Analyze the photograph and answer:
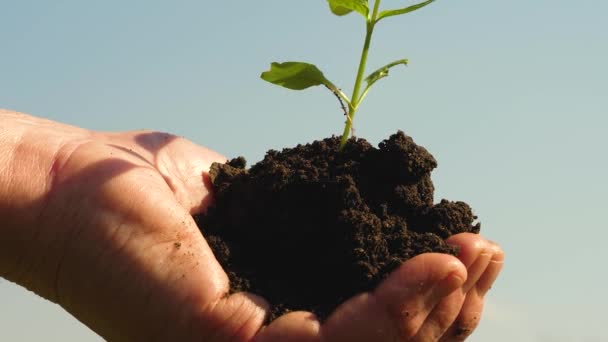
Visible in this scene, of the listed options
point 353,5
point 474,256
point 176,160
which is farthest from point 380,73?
point 176,160

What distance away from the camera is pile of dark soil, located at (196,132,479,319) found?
2.46m

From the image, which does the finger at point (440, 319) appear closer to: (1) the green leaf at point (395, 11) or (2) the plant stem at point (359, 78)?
(2) the plant stem at point (359, 78)

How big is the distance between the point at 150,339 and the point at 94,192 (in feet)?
2.05

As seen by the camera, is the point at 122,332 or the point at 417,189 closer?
the point at 122,332

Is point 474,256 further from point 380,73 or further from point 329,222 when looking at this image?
point 380,73

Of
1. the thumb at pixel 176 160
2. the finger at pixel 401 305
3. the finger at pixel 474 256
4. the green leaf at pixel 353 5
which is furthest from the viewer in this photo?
the thumb at pixel 176 160

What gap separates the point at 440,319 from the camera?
2.30 metres

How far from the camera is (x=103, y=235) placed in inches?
99.3

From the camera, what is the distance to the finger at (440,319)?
7.48 ft

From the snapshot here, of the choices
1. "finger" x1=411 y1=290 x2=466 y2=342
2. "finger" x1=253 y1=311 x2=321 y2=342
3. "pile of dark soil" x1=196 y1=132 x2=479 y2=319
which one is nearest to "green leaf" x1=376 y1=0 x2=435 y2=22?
"pile of dark soil" x1=196 y1=132 x2=479 y2=319

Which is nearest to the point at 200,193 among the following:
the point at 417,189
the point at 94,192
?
the point at 94,192

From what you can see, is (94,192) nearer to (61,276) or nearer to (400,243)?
(61,276)

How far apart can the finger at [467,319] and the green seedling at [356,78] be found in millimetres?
855

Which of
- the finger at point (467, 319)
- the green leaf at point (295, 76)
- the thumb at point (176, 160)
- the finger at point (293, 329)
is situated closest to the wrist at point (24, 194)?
the thumb at point (176, 160)
